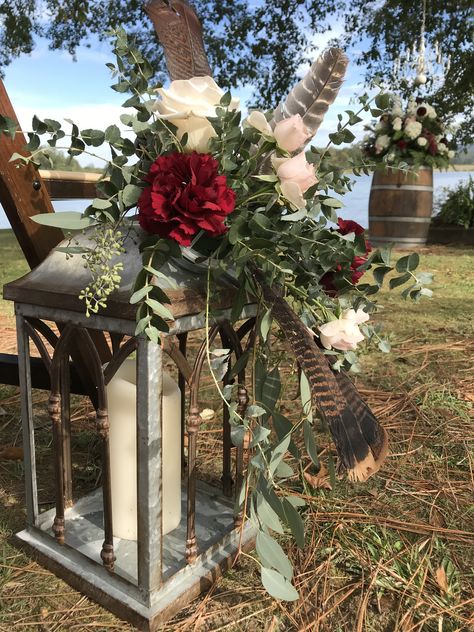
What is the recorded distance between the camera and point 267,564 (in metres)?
0.92

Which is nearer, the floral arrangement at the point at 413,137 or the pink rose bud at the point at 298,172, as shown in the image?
the pink rose bud at the point at 298,172

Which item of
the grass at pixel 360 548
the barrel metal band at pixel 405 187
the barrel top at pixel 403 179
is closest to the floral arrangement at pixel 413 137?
the barrel top at pixel 403 179

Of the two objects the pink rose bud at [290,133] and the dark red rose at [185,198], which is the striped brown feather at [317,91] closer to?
the pink rose bud at [290,133]

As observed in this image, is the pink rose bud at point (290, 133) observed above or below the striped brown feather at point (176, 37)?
below

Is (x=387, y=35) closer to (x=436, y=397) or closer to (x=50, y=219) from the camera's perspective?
(x=436, y=397)

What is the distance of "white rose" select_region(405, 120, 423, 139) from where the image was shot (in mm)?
6840

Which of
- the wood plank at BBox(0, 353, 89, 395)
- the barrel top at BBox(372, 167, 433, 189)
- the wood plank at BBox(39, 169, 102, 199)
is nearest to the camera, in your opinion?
the wood plank at BBox(0, 353, 89, 395)

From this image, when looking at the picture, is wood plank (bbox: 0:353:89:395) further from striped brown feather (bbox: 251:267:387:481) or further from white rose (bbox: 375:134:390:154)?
white rose (bbox: 375:134:390:154)

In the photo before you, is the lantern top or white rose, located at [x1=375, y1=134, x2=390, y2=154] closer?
the lantern top

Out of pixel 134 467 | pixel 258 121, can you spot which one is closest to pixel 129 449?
pixel 134 467

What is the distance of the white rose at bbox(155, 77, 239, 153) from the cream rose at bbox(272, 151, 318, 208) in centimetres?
14

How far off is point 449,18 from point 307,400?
13538 mm

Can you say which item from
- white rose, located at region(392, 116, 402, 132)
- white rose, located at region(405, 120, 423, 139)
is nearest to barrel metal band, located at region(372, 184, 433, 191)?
white rose, located at region(405, 120, 423, 139)

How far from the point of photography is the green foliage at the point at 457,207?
7.60 metres
